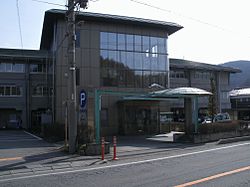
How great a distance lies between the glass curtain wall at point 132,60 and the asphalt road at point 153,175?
1973 centimetres

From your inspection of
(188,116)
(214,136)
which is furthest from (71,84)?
(214,136)

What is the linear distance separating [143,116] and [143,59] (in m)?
5.71

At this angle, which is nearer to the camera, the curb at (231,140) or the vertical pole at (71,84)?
the vertical pole at (71,84)

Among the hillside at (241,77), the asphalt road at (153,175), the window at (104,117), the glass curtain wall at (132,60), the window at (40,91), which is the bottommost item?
the asphalt road at (153,175)

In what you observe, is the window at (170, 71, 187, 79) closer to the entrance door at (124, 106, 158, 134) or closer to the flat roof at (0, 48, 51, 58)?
the flat roof at (0, 48, 51, 58)

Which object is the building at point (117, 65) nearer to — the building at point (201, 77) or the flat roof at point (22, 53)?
the flat roof at point (22, 53)

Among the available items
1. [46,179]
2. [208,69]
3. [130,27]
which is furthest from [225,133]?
[208,69]

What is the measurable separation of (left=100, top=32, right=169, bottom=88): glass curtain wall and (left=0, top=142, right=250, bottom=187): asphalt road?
1973cm

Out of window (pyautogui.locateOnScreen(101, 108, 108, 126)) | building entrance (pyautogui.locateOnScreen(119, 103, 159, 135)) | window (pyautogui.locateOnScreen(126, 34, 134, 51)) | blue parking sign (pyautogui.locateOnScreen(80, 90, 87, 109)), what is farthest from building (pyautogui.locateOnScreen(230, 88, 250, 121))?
blue parking sign (pyautogui.locateOnScreen(80, 90, 87, 109))

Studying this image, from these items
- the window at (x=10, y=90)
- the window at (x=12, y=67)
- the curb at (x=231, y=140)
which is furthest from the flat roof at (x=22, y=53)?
the curb at (x=231, y=140)

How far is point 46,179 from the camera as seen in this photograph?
34.6 ft

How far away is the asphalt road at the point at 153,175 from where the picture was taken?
376 inches

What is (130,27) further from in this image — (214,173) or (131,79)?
(214,173)

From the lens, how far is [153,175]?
35.4ft
